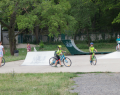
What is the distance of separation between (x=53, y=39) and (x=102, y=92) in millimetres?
41899

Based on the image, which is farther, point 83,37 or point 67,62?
point 83,37

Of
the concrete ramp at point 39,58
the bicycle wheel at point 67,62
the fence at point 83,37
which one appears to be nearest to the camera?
the bicycle wheel at point 67,62

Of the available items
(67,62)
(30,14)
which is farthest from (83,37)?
(67,62)

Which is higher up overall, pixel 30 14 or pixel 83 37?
pixel 30 14

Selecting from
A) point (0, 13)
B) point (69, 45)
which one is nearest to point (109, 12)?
point (69, 45)

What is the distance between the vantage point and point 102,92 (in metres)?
6.81

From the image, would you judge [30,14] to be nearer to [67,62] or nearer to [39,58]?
[39,58]

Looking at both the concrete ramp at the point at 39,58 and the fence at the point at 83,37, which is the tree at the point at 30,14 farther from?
the fence at the point at 83,37

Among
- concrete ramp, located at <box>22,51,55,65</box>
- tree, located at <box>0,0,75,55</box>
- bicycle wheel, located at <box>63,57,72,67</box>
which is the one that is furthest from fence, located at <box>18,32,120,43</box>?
bicycle wheel, located at <box>63,57,72,67</box>

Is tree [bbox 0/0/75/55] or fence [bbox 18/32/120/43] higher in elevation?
tree [bbox 0/0/75/55]

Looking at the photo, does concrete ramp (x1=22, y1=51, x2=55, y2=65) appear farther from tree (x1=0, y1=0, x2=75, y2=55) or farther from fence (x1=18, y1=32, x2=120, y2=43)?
fence (x1=18, y1=32, x2=120, y2=43)

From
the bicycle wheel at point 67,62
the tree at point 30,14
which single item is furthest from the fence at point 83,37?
the bicycle wheel at point 67,62

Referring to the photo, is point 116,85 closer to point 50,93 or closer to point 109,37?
point 50,93

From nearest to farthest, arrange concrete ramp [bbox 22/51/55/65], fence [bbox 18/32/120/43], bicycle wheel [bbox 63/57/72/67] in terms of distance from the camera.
Answer: bicycle wheel [bbox 63/57/72/67] < concrete ramp [bbox 22/51/55/65] < fence [bbox 18/32/120/43]
